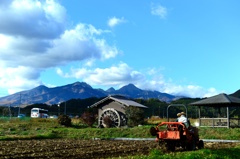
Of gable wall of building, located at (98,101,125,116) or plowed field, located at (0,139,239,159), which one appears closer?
plowed field, located at (0,139,239,159)

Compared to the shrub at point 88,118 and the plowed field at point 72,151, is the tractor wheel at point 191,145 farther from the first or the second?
the shrub at point 88,118

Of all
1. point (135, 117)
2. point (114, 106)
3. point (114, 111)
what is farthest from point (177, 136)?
point (114, 106)

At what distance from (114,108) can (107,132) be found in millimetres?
12376

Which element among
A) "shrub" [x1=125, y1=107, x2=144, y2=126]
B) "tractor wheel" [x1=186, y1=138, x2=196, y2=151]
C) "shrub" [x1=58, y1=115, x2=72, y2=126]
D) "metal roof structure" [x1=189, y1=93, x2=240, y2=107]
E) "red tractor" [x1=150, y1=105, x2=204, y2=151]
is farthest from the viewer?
"shrub" [x1=58, y1=115, x2=72, y2=126]

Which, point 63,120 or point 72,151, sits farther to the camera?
point 63,120

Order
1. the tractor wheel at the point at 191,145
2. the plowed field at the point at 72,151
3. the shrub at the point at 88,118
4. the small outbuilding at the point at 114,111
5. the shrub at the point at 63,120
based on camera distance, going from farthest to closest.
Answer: the shrub at the point at 88,118 → the shrub at the point at 63,120 → the small outbuilding at the point at 114,111 → the tractor wheel at the point at 191,145 → the plowed field at the point at 72,151

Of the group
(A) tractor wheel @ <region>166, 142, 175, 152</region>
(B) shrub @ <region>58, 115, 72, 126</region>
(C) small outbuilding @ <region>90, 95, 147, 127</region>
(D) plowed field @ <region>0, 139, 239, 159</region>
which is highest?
(C) small outbuilding @ <region>90, 95, 147, 127</region>

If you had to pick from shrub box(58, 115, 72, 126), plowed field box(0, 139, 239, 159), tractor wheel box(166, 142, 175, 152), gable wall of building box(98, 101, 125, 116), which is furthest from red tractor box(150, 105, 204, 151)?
shrub box(58, 115, 72, 126)

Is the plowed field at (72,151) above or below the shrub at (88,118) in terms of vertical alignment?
below

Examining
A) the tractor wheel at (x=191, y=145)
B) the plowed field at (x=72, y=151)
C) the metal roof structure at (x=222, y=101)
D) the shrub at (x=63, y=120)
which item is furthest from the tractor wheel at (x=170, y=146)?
the shrub at (x=63, y=120)

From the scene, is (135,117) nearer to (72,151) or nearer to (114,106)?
(114,106)

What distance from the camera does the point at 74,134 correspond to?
31406 mm

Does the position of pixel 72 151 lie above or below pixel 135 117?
below

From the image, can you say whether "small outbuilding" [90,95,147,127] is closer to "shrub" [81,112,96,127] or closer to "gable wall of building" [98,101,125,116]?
"gable wall of building" [98,101,125,116]
